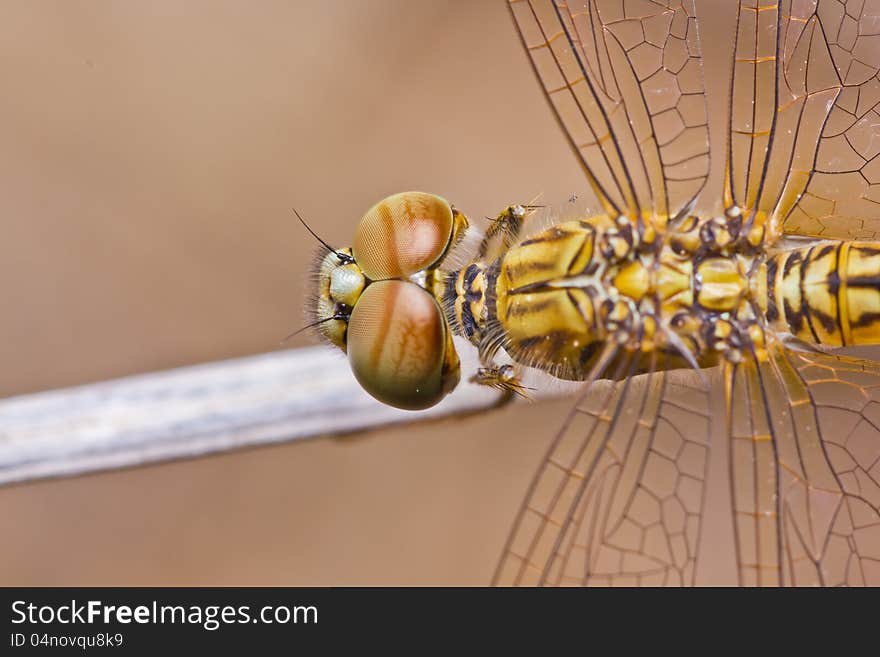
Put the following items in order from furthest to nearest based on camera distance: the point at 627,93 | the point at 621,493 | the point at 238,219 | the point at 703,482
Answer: the point at 238,219, the point at 627,93, the point at 703,482, the point at 621,493

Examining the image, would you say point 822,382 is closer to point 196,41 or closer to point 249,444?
point 249,444

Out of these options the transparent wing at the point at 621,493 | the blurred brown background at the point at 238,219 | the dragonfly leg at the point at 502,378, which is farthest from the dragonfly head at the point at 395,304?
the blurred brown background at the point at 238,219

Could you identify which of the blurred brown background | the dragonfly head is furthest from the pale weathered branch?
the blurred brown background

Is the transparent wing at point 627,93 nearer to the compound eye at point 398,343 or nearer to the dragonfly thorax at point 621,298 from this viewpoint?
the dragonfly thorax at point 621,298

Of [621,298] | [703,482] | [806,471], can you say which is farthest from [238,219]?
[806,471]

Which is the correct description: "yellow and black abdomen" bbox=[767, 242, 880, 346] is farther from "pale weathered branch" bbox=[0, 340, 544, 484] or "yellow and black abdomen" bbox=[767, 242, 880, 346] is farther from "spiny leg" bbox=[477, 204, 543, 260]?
"pale weathered branch" bbox=[0, 340, 544, 484]

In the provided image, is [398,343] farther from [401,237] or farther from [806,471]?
[806,471]

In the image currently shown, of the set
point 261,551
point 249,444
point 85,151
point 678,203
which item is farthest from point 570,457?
point 85,151

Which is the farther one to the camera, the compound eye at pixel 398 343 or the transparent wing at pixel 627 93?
the transparent wing at pixel 627 93

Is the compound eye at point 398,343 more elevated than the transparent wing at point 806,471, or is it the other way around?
the compound eye at point 398,343
